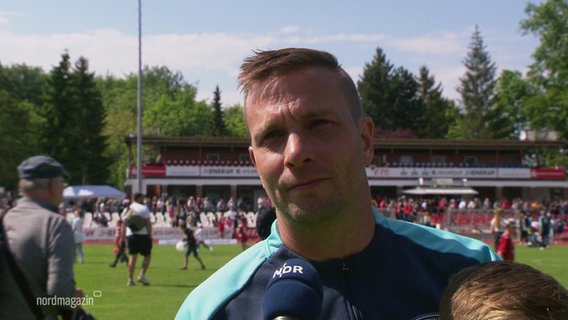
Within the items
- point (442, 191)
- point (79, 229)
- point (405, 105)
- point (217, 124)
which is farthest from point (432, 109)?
point (79, 229)

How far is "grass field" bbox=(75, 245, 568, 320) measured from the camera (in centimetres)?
1320

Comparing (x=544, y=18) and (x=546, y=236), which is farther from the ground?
(x=544, y=18)

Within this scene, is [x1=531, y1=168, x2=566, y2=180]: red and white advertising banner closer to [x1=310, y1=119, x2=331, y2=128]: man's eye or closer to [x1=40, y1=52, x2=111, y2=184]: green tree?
[x1=40, y1=52, x2=111, y2=184]: green tree

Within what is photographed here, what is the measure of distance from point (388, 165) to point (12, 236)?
64.1 meters

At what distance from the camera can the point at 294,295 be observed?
2.07 m

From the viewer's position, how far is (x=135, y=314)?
12617 millimetres

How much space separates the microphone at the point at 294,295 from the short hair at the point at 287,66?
66 centimetres

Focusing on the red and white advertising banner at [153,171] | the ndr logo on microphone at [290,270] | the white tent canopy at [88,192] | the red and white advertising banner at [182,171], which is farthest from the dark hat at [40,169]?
the red and white advertising banner at [182,171]

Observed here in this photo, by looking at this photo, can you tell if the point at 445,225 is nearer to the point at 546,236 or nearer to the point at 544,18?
the point at 546,236

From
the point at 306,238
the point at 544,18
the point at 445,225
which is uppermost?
the point at 544,18

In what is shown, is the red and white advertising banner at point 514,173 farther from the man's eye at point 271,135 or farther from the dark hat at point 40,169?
the man's eye at point 271,135

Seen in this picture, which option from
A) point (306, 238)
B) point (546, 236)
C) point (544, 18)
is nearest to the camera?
point (306, 238)

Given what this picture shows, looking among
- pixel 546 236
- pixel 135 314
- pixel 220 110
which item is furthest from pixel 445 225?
pixel 220 110

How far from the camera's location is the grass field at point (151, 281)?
1320cm
